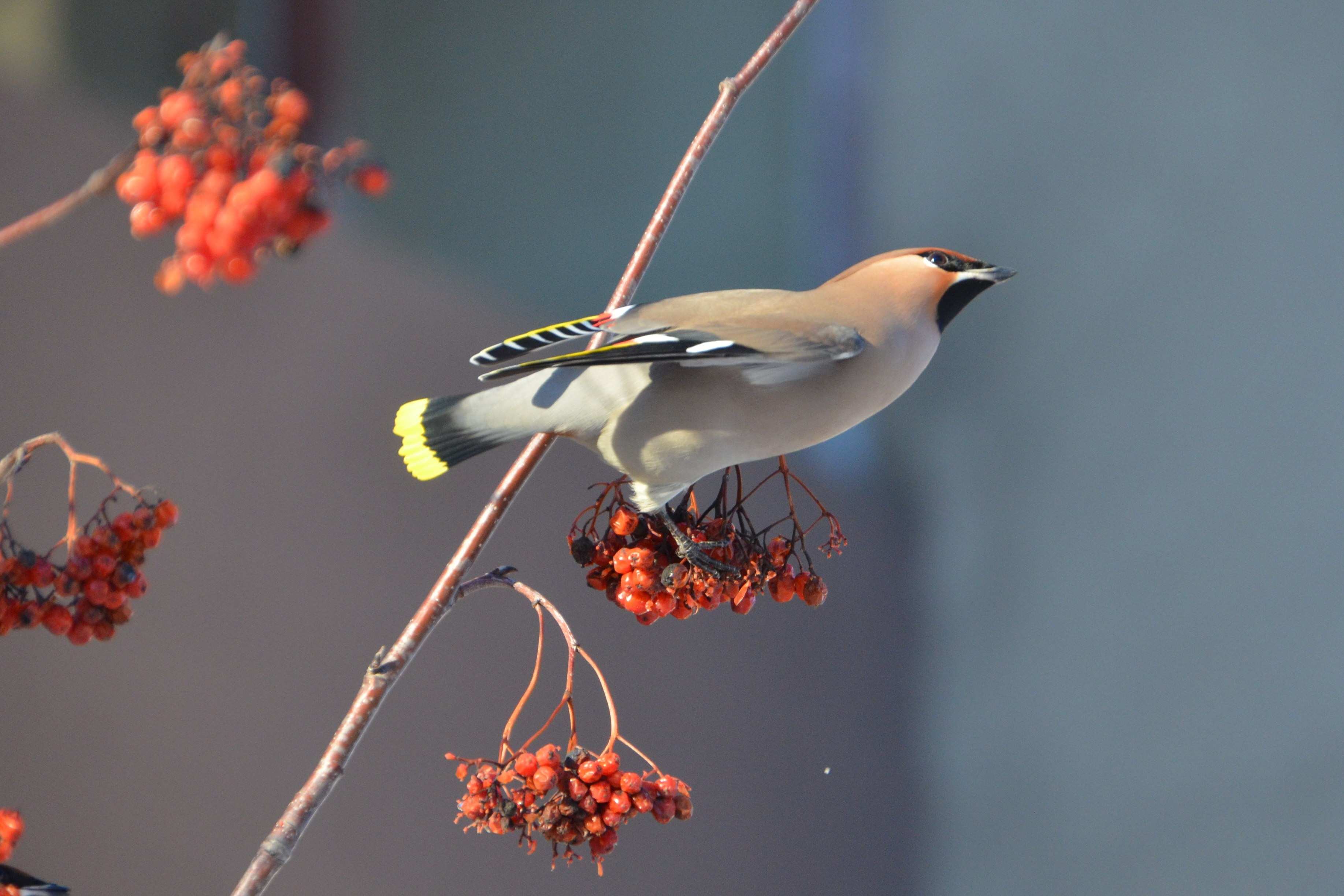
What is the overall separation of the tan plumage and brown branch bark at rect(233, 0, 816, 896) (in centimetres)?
3

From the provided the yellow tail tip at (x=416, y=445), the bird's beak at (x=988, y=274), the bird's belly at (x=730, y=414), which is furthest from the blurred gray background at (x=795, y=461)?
the bird's beak at (x=988, y=274)

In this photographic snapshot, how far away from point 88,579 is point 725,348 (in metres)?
0.38

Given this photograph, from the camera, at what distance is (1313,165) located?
1.90 m

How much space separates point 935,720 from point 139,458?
155 centimetres

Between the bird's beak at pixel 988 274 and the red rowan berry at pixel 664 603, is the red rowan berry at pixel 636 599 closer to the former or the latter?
the red rowan berry at pixel 664 603

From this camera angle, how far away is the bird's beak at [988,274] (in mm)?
759

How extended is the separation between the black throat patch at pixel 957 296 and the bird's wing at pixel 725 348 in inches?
3.3

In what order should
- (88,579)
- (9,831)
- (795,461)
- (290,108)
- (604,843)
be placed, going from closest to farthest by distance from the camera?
(290,108)
(9,831)
(88,579)
(604,843)
(795,461)

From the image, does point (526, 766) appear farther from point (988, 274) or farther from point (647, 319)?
point (988, 274)

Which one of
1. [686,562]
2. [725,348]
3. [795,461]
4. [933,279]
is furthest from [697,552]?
[795,461]

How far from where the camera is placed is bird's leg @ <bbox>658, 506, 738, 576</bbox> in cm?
75

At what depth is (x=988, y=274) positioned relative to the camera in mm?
776

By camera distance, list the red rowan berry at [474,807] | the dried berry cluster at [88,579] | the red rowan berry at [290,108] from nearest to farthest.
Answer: the red rowan berry at [290,108] → the dried berry cluster at [88,579] → the red rowan berry at [474,807]

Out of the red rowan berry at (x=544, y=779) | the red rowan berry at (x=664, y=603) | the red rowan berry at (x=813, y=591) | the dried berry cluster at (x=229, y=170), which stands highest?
the red rowan berry at (x=813, y=591)
